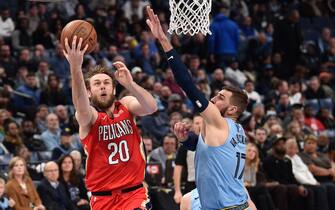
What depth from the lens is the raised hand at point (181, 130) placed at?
862 centimetres

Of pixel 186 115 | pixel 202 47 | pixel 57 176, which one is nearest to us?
pixel 57 176

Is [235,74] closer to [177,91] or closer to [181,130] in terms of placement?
[177,91]

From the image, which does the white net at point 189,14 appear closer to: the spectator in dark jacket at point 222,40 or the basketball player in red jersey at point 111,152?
the basketball player in red jersey at point 111,152

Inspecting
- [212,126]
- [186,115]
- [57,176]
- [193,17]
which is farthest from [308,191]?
[212,126]

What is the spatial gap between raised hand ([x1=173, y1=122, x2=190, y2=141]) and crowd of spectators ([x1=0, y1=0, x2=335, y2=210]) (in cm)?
460

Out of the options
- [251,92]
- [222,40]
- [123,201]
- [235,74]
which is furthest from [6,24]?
[123,201]

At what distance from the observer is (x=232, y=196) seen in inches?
340

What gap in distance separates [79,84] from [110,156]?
92 centimetres

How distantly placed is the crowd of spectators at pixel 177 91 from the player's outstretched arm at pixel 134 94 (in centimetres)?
439

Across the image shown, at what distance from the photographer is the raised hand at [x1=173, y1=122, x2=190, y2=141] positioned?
862 cm

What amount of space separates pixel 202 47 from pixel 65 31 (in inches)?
570

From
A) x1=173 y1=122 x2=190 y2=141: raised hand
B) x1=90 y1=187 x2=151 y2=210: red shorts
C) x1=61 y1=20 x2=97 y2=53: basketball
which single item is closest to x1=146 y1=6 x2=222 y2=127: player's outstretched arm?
x1=173 y1=122 x2=190 y2=141: raised hand

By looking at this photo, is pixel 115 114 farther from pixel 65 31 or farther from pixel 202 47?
pixel 202 47

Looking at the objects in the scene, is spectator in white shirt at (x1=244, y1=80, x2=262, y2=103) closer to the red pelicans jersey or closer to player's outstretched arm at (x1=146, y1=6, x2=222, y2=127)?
the red pelicans jersey
